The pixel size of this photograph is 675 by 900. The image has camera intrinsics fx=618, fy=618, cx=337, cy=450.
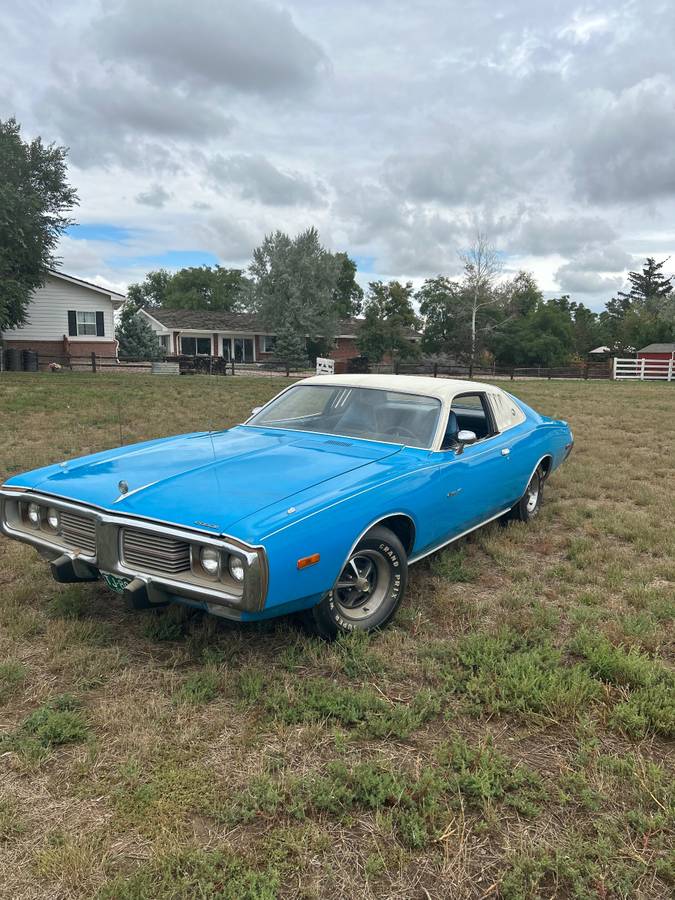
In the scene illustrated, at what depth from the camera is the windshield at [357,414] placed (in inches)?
167

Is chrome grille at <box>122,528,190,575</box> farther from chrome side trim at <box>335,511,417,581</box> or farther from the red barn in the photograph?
the red barn

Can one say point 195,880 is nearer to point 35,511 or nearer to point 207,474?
point 207,474

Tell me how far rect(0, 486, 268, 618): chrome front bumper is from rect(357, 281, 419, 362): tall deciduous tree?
41088 mm

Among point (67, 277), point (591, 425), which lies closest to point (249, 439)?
point (591, 425)

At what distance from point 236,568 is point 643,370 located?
35.0 metres

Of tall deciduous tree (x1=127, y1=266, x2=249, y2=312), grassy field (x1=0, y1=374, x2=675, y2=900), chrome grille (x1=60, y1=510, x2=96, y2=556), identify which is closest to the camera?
grassy field (x1=0, y1=374, x2=675, y2=900)

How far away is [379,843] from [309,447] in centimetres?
239

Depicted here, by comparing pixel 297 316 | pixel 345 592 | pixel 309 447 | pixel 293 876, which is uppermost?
pixel 297 316

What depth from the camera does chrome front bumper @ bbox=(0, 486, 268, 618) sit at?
2648mm

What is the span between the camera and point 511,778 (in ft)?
7.60

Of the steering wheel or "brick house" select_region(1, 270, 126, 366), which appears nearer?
the steering wheel

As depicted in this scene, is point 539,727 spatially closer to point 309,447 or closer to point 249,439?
point 309,447

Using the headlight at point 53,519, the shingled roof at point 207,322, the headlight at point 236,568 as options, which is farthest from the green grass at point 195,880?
the shingled roof at point 207,322

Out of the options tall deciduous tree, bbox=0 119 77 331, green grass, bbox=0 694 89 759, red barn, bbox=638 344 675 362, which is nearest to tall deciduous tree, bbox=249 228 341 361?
tall deciduous tree, bbox=0 119 77 331
